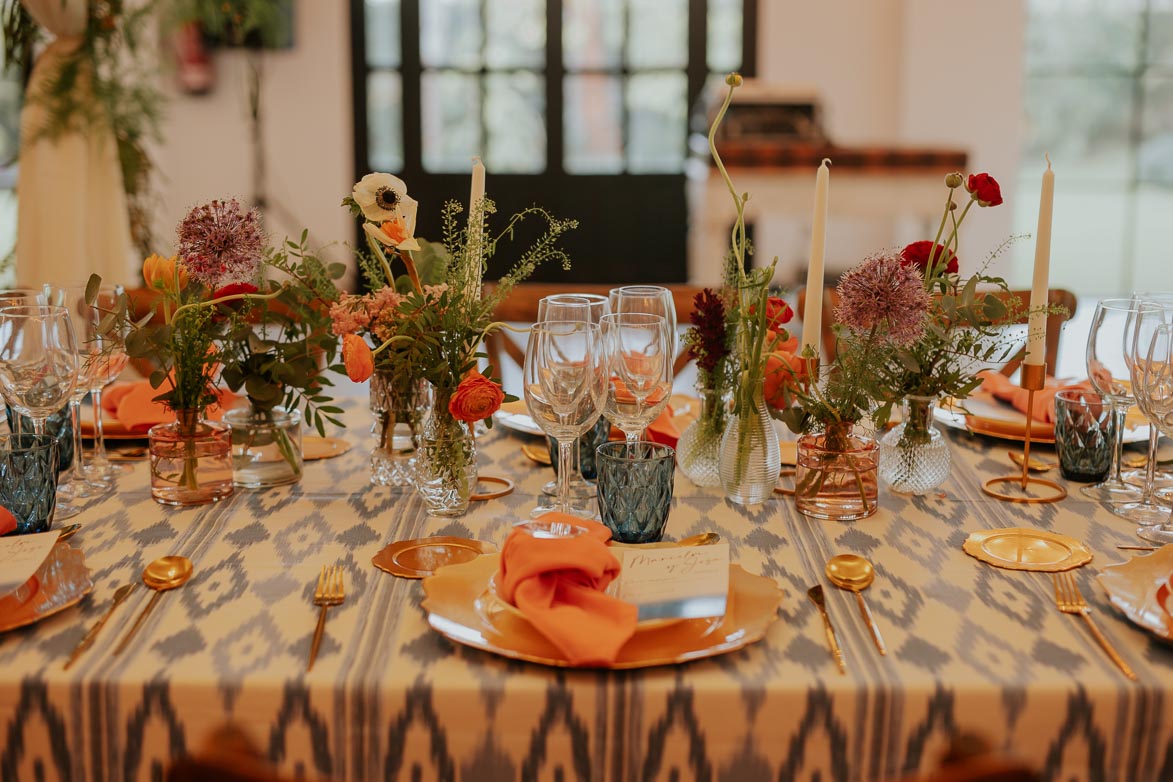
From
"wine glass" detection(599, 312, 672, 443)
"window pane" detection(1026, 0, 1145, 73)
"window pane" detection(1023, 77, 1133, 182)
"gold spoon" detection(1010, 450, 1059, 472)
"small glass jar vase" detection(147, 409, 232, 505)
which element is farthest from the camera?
"window pane" detection(1023, 77, 1133, 182)

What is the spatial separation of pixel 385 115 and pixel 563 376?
499cm

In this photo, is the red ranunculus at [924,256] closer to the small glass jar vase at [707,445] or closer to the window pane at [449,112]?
the small glass jar vase at [707,445]

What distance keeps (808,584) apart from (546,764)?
33 centimetres

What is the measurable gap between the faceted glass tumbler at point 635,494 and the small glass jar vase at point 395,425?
11.6 inches

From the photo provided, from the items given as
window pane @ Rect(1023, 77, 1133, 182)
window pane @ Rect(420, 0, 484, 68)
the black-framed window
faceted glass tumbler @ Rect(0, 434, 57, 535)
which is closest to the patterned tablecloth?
faceted glass tumbler @ Rect(0, 434, 57, 535)

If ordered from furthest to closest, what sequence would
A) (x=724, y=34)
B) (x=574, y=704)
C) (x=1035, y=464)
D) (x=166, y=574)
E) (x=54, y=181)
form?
1. (x=724, y=34)
2. (x=54, y=181)
3. (x=1035, y=464)
4. (x=166, y=574)
5. (x=574, y=704)

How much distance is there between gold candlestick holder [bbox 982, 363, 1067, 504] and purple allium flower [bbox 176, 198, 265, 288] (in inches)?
33.8

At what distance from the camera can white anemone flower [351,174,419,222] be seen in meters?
1.25

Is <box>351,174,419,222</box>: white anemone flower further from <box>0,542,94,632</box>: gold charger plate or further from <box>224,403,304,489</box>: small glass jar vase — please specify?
<box>0,542,94,632</box>: gold charger plate

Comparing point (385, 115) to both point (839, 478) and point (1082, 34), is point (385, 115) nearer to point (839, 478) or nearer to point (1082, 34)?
point (1082, 34)

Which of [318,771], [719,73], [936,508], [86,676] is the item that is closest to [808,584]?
[936,508]

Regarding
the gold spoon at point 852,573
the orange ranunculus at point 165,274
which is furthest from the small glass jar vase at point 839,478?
the orange ranunculus at point 165,274

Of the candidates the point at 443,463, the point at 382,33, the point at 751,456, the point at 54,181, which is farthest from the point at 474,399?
the point at 382,33

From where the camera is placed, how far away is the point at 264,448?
1375 millimetres
